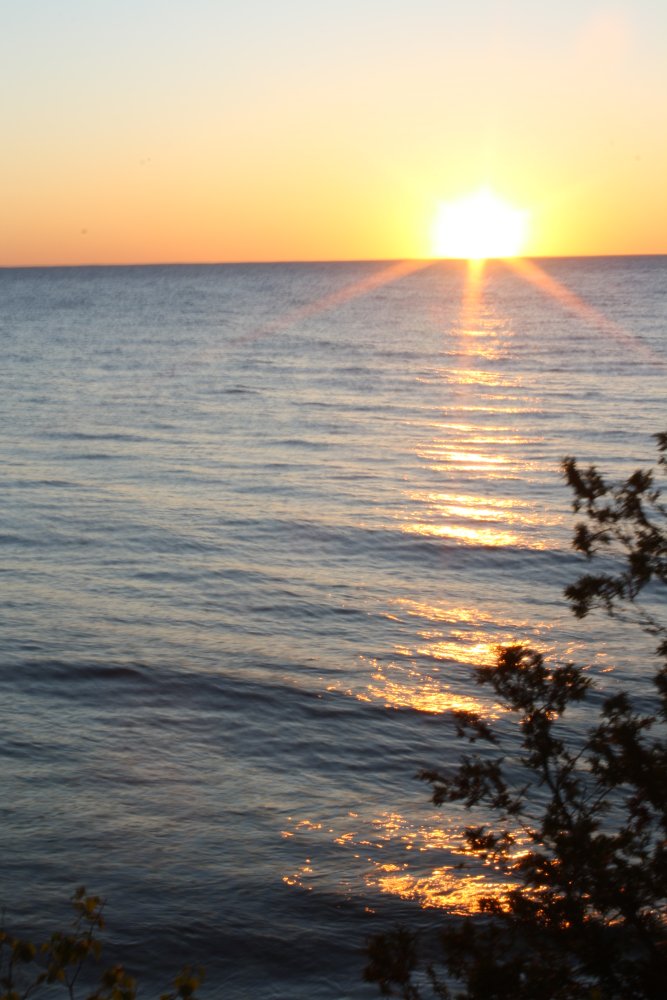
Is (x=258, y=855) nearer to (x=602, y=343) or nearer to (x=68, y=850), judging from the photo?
(x=68, y=850)

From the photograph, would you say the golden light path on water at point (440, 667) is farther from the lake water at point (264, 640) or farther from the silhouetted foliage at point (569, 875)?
the silhouetted foliage at point (569, 875)

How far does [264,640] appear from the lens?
1373 cm

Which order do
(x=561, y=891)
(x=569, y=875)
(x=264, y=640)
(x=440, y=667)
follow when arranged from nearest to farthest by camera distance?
1. (x=569, y=875)
2. (x=561, y=891)
3. (x=440, y=667)
4. (x=264, y=640)

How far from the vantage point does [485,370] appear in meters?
47.8

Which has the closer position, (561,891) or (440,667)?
(561,891)

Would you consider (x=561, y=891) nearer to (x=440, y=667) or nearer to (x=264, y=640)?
(x=440, y=667)

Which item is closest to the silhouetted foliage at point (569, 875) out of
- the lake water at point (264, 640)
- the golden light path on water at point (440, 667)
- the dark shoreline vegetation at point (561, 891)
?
the dark shoreline vegetation at point (561, 891)

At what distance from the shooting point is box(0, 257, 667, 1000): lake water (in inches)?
335

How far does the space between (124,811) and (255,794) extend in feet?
3.52

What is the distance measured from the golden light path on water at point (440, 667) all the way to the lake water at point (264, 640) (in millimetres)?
37

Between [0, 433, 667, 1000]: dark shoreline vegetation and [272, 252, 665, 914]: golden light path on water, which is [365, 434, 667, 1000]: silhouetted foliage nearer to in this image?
[0, 433, 667, 1000]: dark shoreline vegetation

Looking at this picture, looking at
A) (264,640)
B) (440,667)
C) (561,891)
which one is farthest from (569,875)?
(264,640)

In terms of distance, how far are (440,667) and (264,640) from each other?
81.8 inches

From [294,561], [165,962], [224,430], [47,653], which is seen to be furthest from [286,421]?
[165,962]
